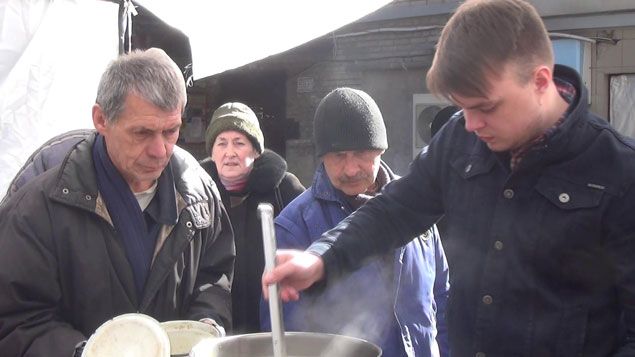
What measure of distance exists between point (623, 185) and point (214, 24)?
8.63ft

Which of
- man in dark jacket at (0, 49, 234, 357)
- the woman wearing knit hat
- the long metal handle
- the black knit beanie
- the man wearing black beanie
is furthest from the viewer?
the woman wearing knit hat

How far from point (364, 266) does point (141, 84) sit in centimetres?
81

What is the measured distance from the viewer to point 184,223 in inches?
94.3

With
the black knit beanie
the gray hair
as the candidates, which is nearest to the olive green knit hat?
the black knit beanie

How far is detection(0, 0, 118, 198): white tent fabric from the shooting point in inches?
142

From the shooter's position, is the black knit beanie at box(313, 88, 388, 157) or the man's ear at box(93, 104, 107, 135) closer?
the man's ear at box(93, 104, 107, 135)

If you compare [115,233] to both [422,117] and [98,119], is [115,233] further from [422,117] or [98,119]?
[422,117]

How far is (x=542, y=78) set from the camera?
1727 mm

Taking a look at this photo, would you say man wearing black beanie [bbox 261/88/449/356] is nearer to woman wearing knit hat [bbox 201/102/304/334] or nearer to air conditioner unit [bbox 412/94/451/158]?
woman wearing knit hat [bbox 201/102/304/334]

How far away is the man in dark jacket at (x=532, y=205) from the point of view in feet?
5.59

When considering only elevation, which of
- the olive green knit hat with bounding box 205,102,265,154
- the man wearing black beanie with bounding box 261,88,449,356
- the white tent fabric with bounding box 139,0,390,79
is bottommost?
the man wearing black beanie with bounding box 261,88,449,356

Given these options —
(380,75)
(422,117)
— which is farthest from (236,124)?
(380,75)

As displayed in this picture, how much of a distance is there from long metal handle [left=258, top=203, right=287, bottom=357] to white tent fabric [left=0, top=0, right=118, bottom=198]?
2.29 metres

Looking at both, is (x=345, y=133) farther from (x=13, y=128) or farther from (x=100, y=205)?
(x=13, y=128)
